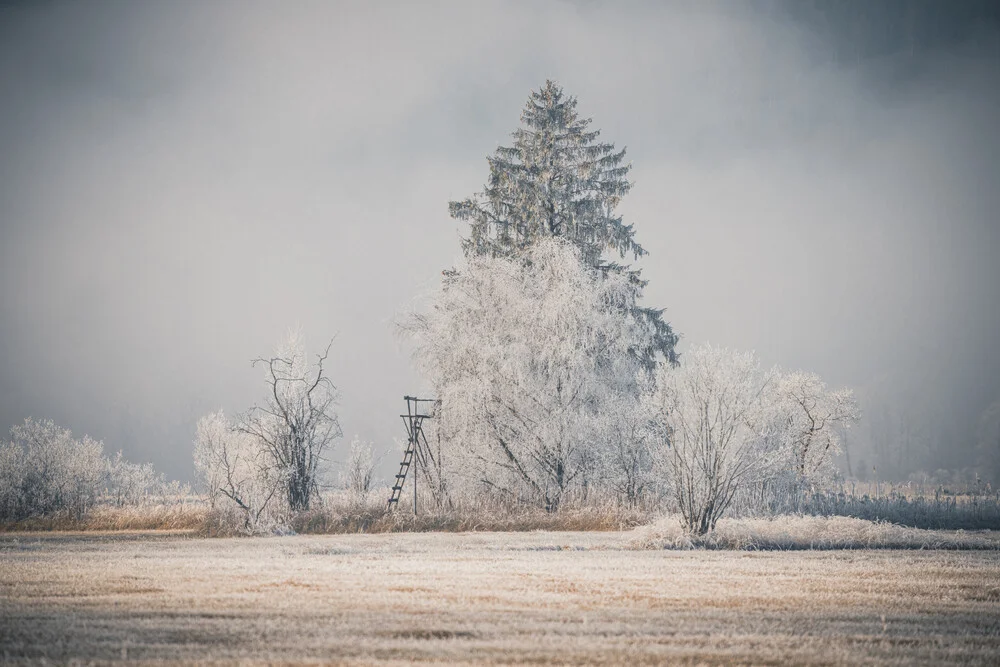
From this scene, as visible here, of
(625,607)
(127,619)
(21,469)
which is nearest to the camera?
(127,619)

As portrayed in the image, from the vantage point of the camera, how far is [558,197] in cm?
3247

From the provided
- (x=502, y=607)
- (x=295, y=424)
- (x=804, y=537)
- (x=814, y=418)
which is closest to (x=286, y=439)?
(x=295, y=424)

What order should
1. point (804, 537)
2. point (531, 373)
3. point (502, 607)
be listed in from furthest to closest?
point (531, 373), point (804, 537), point (502, 607)

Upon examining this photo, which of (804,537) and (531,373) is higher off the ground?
(531,373)

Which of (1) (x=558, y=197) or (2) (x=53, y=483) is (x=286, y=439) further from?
(1) (x=558, y=197)

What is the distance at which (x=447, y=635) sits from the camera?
7.07 meters

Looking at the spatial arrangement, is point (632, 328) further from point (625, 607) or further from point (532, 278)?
point (625, 607)

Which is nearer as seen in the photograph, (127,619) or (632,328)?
(127,619)

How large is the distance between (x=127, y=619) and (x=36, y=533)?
15.3 metres

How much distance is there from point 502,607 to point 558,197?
83.2ft

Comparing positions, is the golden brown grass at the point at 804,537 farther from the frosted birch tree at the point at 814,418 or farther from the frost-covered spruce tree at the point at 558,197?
the frost-covered spruce tree at the point at 558,197

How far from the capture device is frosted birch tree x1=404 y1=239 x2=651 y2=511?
86.9ft

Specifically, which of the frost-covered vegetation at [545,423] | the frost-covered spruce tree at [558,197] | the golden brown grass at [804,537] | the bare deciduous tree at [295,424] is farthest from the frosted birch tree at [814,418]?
the bare deciduous tree at [295,424]

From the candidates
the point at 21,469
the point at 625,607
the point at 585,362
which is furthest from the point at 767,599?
the point at 21,469
